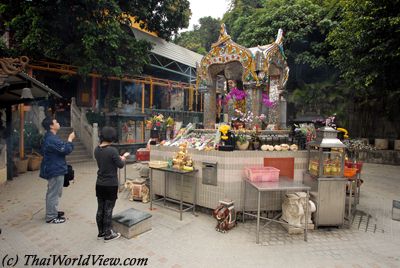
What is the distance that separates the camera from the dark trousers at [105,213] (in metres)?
4.32

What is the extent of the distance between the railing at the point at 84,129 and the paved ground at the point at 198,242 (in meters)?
6.68

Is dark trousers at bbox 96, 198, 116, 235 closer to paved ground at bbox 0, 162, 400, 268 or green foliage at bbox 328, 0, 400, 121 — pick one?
paved ground at bbox 0, 162, 400, 268

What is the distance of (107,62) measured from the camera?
12.4m

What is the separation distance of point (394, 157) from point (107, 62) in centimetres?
1535

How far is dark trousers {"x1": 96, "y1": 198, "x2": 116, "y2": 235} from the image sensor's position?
4.32 meters

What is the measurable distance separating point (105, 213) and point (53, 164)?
161 cm

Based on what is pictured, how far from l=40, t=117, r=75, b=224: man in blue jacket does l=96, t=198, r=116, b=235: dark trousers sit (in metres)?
1.32

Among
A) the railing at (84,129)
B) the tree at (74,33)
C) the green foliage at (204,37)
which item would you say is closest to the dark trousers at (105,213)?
the tree at (74,33)

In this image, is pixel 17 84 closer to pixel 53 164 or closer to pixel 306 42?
pixel 53 164

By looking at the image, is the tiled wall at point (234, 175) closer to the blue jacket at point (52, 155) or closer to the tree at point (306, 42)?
the blue jacket at point (52, 155)

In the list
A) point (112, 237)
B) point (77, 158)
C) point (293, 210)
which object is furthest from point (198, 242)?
point (77, 158)

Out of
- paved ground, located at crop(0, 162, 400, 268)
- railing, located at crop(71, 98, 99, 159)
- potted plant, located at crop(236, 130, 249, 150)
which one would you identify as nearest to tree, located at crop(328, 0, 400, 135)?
paved ground, located at crop(0, 162, 400, 268)

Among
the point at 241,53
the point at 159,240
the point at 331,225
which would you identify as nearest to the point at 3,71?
the point at 159,240

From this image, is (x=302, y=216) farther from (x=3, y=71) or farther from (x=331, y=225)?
(x=3, y=71)
